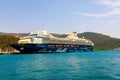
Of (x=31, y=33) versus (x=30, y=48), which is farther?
(x=31, y=33)

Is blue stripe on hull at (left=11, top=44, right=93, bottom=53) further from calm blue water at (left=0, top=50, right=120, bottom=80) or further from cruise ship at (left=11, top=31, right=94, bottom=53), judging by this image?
calm blue water at (left=0, top=50, right=120, bottom=80)

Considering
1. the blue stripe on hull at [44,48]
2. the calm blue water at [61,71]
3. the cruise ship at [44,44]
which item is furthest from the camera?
the cruise ship at [44,44]

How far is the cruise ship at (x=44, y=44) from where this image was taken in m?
122

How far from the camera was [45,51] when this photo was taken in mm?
127000

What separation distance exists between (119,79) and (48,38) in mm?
108355

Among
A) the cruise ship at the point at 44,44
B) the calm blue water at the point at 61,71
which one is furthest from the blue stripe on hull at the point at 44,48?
the calm blue water at the point at 61,71

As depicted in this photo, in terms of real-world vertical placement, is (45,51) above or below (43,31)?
below

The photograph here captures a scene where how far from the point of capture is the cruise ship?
12237 cm

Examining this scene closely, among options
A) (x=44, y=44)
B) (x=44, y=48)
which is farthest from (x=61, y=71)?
(x=44, y=44)

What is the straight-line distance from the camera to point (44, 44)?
426 ft

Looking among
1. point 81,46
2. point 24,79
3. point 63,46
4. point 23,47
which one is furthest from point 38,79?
point 81,46

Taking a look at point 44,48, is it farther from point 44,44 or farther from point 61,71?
point 61,71

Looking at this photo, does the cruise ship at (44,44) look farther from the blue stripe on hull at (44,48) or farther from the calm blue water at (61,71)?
the calm blue water at (61,71)

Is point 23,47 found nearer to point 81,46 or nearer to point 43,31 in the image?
point 43,31
